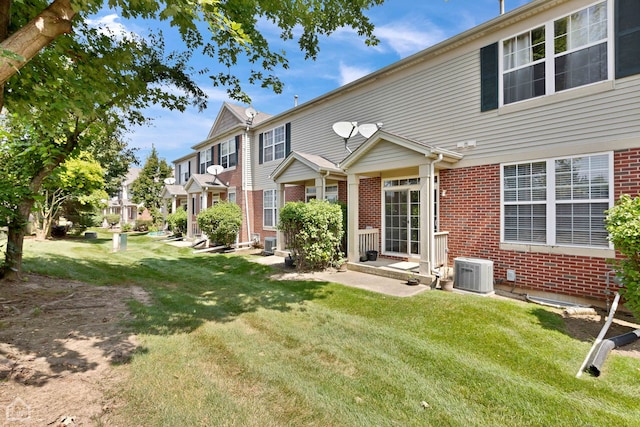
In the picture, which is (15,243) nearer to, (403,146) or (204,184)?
(403,146)

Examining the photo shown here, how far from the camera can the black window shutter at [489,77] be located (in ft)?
25.2

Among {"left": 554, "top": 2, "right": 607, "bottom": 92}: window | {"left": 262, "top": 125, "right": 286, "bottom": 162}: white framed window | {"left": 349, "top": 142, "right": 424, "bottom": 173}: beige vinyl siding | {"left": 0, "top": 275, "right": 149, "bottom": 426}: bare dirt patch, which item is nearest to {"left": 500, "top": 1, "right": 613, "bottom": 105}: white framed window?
{"left": 554, "top": 2, "right": 607, "bottom": 92}: window

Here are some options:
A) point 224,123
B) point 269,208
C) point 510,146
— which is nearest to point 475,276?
point 510,146

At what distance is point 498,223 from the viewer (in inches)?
300

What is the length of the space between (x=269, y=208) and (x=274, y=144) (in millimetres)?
3297

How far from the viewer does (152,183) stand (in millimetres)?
30031

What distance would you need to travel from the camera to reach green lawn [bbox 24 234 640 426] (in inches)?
117

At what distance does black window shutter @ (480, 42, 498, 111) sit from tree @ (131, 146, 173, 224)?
27175 mm

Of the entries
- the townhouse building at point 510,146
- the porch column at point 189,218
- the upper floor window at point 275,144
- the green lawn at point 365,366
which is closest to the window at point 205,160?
the porch column at point 189,218

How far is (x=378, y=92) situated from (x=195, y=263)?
9344mm

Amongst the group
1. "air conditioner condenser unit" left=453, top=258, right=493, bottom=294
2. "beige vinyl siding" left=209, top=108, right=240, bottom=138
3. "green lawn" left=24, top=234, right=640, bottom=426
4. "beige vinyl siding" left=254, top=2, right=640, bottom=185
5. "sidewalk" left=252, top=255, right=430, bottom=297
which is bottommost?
"green lawn" left=24, top=234, right=640, bottom=426

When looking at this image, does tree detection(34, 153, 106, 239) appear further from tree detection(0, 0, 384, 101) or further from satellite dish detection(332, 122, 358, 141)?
satellite dish detection(332, 122, 358, 141)

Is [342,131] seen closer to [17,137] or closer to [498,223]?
[498,223]

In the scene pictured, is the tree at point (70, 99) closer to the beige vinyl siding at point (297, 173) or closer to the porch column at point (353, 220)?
the beige vinyl siding at point (297, 173)
